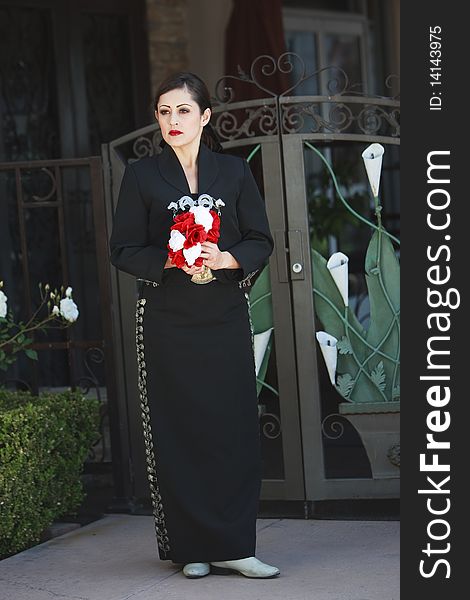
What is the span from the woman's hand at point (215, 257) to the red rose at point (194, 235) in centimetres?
4

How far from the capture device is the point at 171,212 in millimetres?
4105

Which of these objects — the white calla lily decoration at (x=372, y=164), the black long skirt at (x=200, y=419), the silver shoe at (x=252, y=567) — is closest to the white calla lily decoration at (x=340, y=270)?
the white calla lily decoration at (x=372, y=164)

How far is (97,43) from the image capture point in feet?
25.0

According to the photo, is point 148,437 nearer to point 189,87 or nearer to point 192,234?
point 192,234

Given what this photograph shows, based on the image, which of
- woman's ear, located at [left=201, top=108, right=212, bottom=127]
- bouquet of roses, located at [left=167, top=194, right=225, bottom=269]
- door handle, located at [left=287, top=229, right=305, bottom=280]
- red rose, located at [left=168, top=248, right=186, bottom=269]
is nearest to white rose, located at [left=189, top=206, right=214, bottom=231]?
bouquet of roses, located at [left=167, top=194, right=225, bottom=269]

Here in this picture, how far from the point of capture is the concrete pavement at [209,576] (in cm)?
402

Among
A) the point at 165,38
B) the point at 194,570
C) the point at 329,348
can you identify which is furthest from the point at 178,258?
the point at 165,38

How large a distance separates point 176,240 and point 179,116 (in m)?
0.49

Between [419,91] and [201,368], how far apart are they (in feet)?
5.49

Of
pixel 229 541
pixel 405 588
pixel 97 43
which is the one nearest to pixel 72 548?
pixel 229 541

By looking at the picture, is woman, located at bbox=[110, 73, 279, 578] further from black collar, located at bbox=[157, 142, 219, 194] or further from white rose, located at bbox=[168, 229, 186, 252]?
white rose, located at bbox=[168, 229, 186, 252]

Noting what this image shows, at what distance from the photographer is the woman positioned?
4094mm

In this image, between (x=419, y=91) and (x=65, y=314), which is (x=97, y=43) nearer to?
(x=65, y=314)

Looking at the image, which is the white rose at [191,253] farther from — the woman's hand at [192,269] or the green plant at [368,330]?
the green plant at [368,330]
